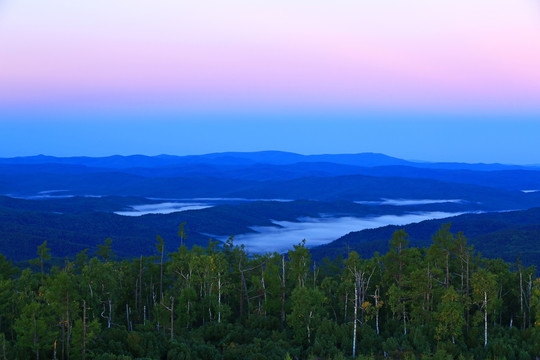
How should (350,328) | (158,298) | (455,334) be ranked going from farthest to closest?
(158,298) < (350,328) < (455,334)

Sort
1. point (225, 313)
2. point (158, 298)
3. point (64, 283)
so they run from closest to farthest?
point (64, 283)
point (225, 313)
point (158, 298)

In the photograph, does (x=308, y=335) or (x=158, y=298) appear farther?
(x=158, y=298)

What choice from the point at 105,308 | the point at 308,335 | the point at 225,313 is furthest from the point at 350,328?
the point at 105,308

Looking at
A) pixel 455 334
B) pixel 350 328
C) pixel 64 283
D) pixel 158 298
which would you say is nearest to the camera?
pixel 64 283

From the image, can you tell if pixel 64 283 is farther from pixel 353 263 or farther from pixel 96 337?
pixel 353 263

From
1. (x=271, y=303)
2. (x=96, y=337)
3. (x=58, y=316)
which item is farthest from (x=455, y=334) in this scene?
(x=58, y=316)

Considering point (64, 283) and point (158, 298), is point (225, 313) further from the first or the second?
point (64, 283)

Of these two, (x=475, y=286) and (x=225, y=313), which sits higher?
(x=475, y=286)
